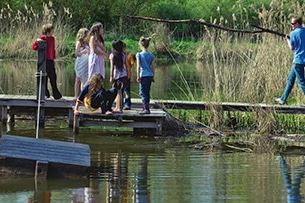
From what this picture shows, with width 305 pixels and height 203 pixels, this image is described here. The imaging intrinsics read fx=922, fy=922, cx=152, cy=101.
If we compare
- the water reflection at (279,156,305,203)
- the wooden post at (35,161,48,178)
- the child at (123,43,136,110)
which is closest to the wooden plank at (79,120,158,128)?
the child at (123,43,136,110)

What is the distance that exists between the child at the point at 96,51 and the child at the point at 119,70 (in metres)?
0.26

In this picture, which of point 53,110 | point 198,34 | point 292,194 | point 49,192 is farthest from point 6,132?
point 198,34

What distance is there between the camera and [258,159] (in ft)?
42.5

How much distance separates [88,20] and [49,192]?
30.5 metres

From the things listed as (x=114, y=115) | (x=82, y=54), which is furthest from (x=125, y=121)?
(x=82, y=54)

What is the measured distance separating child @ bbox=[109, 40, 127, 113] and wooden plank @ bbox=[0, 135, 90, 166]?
304cm

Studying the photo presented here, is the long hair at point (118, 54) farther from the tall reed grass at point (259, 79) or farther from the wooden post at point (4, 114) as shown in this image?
the wooden post at point (4, 114)

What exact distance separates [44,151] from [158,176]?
144 cm

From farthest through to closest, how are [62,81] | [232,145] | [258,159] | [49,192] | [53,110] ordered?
[62,81] → [53,110] → [232,145] → [258,159] → [49,192]

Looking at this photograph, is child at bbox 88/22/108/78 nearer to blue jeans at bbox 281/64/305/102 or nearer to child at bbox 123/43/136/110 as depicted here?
child at bbox 123/43/136/110

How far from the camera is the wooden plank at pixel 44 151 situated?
10.9m

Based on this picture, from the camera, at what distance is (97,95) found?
14289 millimetres

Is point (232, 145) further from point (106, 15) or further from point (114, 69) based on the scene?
point (106, 15)

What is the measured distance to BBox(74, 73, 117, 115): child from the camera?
1420cm
